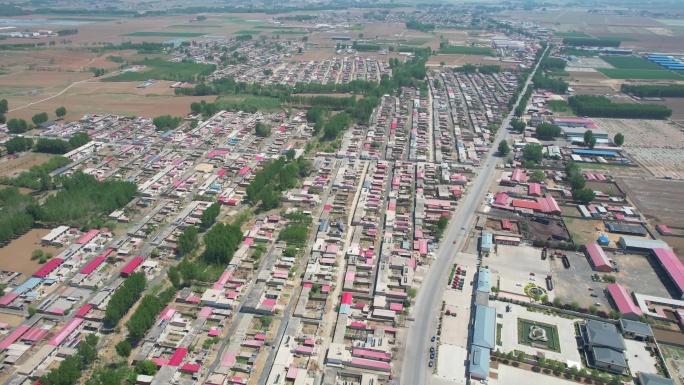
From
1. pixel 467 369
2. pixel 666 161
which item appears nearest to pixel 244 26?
pixel 666 161

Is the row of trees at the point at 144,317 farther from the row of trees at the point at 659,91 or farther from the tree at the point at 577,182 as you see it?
the row of trees at the point at 659,91

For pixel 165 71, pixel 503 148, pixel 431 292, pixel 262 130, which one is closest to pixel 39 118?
pixel 262 130

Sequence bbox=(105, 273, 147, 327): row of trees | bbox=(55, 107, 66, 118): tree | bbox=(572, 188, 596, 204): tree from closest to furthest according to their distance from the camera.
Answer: bbox=(105, 273, 147, 327): row of trees, bbox=(572, 188, 596, 204): tree, bbox=(55, 107, 66, 118): tree

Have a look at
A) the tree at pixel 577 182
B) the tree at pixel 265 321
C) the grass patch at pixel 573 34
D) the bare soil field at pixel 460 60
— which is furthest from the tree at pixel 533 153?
the grass patch at pixel 573 34

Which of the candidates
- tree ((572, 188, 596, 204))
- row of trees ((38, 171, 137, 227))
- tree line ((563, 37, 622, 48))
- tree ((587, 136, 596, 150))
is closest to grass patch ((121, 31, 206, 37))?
row of trees ((38, 171, 137, 227))

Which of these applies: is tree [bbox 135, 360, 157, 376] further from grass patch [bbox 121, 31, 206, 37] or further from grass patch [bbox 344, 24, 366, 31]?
grass patch [bbox 344, 24, 366, 31]

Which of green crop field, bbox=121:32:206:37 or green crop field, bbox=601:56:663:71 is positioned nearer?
green crop field, bbox=601:56:663:71
